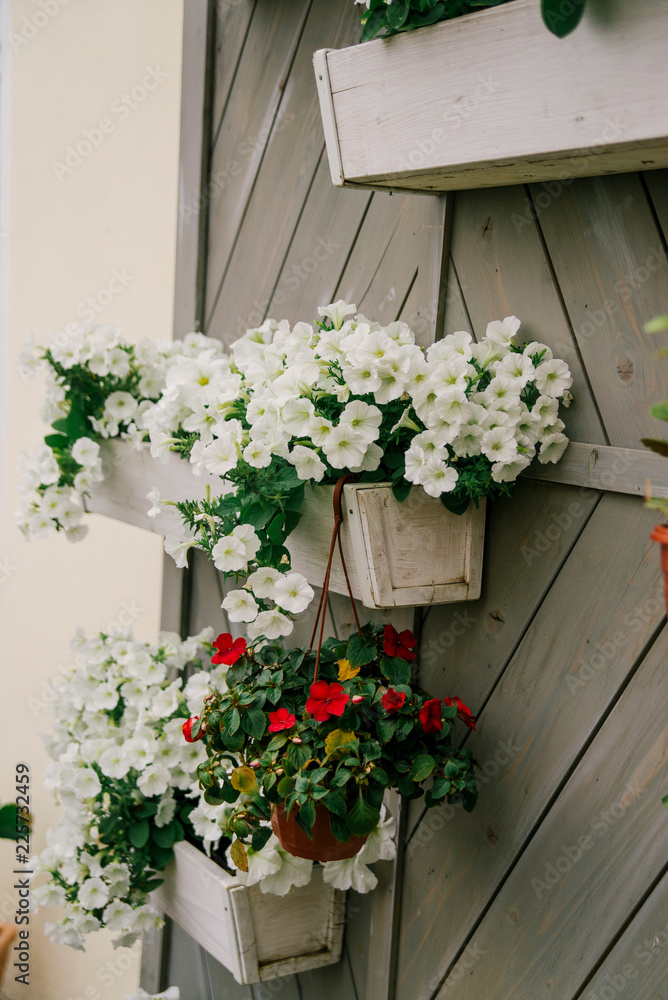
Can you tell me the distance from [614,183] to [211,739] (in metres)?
0.89

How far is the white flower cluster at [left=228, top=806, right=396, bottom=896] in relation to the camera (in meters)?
1.26

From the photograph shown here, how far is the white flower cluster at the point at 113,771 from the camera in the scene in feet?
5.06

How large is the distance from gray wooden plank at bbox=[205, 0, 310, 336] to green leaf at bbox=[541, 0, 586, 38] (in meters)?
0.89

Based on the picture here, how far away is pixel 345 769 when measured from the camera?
106cm

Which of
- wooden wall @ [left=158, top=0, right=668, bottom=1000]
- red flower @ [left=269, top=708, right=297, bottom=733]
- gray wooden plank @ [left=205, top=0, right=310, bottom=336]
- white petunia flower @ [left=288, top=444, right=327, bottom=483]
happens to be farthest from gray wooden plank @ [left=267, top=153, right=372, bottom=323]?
red flower @ [left=269, top=708, right=297, bottom=733]

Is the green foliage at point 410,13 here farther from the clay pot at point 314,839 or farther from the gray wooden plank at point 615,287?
the clay pot at point 314,839

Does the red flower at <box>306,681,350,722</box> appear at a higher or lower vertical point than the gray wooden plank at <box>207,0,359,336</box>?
lower

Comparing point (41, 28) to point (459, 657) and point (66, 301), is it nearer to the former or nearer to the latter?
point (66, 301)

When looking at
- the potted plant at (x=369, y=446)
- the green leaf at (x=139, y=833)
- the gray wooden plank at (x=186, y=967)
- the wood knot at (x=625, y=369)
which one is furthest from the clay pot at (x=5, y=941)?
the wood knot at (x=625, y=369)

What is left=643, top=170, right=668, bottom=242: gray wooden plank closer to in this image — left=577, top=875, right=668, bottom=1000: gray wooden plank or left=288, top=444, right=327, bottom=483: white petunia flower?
left=288, top=444, right=327, bottom=483: white petunia flower

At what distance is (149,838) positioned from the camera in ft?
5.28

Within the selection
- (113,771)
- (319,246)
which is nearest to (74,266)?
(319,246)

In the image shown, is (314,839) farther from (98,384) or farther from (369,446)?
(98,384)

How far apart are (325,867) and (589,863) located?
1.40ft
